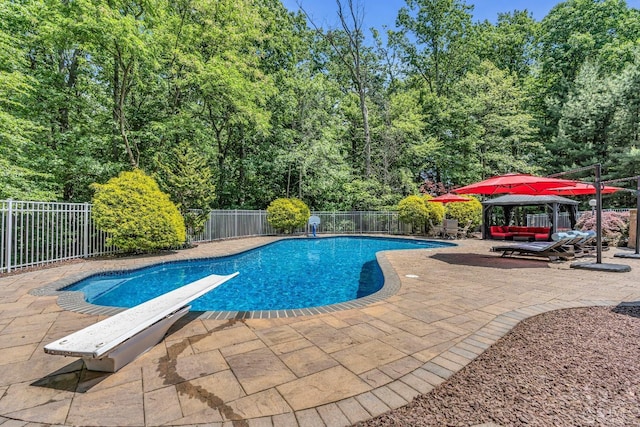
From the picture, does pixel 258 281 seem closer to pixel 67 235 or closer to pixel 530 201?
pixel 67 235

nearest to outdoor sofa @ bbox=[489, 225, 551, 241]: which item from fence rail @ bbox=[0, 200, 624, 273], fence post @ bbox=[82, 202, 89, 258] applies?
fence rail @ bbox=[0, 200, 624, 273]

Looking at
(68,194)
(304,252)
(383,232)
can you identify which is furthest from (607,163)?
(68,194)

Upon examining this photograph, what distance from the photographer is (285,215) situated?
14.6m

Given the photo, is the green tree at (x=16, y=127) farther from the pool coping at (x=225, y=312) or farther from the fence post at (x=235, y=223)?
the fence post at (x=235, y=223)

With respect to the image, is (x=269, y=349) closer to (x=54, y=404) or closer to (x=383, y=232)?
(x=54, y=404)

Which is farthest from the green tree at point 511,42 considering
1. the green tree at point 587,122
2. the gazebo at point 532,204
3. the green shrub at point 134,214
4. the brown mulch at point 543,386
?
the brown mulch at point 543,386

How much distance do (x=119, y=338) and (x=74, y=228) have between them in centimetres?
732

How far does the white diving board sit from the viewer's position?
1.88 m

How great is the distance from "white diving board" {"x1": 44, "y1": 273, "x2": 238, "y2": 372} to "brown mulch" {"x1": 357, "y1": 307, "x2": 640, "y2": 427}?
5.82 ft

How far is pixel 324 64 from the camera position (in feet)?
70.9

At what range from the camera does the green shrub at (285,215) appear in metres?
14.6

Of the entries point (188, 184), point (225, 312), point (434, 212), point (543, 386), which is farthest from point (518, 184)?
point (188, 184)

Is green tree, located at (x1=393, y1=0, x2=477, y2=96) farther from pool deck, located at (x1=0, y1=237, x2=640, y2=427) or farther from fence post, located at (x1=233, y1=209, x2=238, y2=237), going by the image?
pool deck, located at (x1=0, y1=237, x2=640, y2=427)

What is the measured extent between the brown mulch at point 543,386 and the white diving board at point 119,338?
177cm
